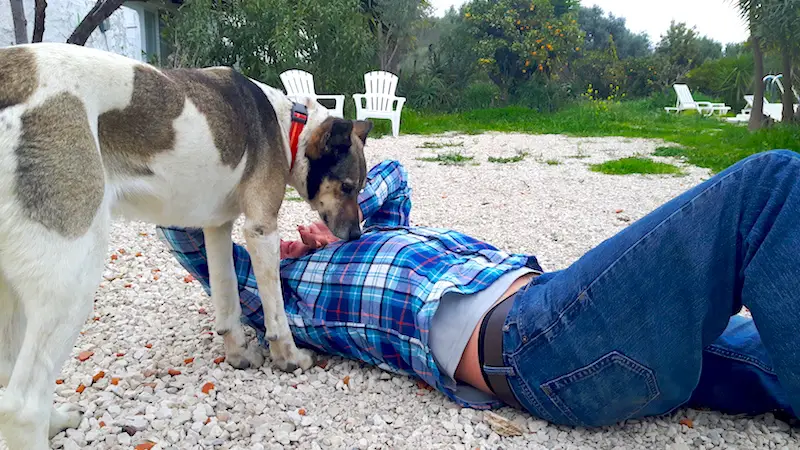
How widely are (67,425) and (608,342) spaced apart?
162 centimetres

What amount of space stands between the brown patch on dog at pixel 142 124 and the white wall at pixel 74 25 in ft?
28.5

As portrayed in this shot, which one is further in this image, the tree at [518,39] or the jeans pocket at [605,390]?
the tree at [518,39]

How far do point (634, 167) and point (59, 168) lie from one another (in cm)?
720

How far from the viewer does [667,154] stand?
922cm

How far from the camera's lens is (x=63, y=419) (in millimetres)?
2010

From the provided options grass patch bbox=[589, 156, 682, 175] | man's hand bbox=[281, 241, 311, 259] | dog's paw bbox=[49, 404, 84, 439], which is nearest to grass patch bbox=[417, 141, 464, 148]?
grass patch bbox=[589, 156, 682, 175]

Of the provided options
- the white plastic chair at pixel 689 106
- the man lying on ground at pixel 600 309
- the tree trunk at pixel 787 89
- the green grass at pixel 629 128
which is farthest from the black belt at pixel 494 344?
the white plastic chair at pixel 689 106

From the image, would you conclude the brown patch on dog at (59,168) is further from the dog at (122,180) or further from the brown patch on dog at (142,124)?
the brown patch on dog at (142,124)

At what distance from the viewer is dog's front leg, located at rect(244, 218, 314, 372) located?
2359 mm

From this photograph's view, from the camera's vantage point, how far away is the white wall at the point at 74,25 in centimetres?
949

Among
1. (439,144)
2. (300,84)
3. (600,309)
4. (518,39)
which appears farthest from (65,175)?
(518,39)

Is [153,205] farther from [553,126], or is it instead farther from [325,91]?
[553,126]

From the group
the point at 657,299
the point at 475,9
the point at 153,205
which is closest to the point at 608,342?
the point at 657,299

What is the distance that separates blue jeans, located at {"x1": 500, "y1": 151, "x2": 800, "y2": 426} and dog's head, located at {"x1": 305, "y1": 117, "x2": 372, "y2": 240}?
1.00 metres
